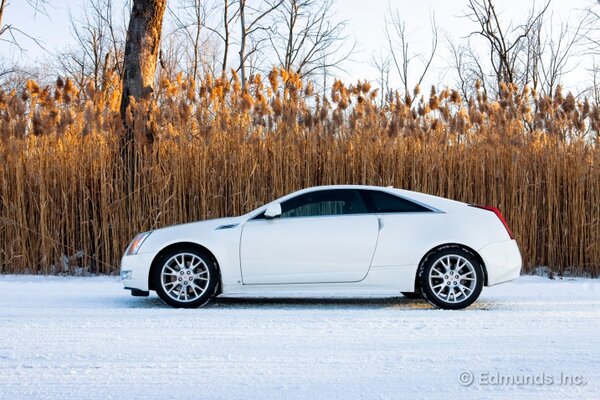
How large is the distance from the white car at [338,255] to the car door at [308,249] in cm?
1

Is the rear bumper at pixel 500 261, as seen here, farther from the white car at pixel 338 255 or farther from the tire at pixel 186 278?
the tire at pixel 186 278

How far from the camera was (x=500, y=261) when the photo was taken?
326 inches

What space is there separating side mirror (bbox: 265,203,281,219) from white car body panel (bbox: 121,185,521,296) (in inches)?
4.4

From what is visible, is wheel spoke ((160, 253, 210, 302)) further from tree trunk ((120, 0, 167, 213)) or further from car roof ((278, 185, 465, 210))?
tree trunk ((120, 0, 167, 213))

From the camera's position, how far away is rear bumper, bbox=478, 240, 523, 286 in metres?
8.25

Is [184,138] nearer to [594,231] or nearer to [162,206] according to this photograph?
[162,206]

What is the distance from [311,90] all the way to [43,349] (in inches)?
314

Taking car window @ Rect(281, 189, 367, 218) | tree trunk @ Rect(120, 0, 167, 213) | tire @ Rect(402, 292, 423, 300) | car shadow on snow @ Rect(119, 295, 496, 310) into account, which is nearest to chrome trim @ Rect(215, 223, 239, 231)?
car window @ Rect(281, 189, 367, 218)

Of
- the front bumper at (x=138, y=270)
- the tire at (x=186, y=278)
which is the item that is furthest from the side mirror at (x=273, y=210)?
the front bumper at (x=138, y=270)

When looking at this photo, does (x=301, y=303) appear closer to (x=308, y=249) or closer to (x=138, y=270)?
(x=308, y=249)

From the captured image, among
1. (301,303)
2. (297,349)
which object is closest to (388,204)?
(301,303)

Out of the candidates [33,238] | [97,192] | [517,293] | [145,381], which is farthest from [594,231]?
[145,381]

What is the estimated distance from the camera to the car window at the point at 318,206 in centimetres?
850

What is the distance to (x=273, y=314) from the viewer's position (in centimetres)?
794
